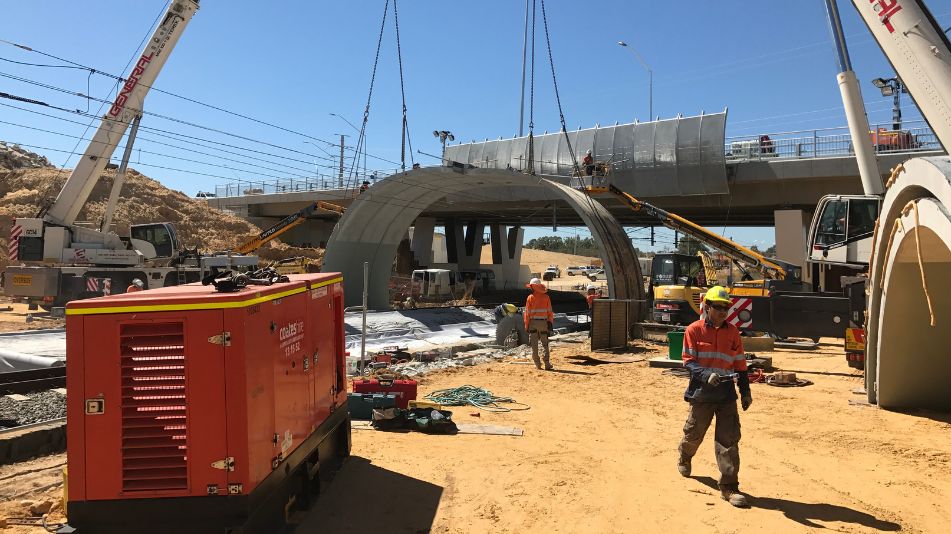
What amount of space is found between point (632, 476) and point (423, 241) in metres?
46.3

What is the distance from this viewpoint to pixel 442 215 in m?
50.1

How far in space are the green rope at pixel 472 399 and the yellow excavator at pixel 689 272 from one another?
38.5 feet

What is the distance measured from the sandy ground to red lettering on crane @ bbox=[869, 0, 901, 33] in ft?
16.3

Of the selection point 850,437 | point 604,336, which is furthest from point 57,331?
point 850,437

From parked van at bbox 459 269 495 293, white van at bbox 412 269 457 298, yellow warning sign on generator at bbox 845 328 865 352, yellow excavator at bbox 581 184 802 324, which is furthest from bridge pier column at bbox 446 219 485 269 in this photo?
yellow warning sign on generator at bbox 845 328 865 352

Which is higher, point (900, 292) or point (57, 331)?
point (900, 292)

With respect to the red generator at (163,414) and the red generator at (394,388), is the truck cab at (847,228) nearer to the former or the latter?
the red generator at (394,388)

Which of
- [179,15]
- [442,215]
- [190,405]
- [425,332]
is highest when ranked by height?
[179,15]

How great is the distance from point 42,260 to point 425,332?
13.7m

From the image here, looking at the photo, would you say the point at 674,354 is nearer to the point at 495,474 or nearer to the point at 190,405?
the point at 495,474

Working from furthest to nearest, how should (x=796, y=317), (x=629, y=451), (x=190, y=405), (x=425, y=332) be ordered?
(x=425, y=332), (x=796, y=317), (x=629, y=451), (x=190, y=405)

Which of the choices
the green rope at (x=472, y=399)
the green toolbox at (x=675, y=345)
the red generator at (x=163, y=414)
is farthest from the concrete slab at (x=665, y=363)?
the red generator at (x=163, y=414)

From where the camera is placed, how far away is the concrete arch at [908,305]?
7.03m

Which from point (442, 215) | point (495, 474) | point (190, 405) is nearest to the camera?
point (190, 405)
